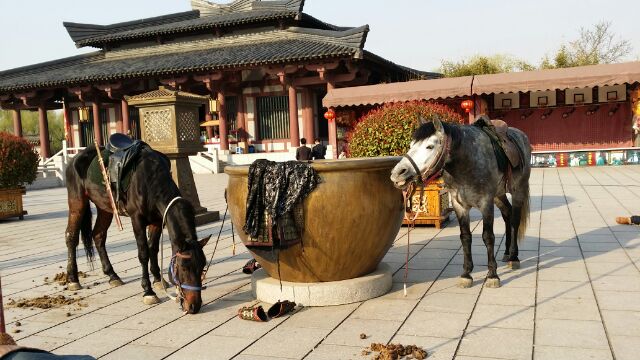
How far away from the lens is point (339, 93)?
2033cm

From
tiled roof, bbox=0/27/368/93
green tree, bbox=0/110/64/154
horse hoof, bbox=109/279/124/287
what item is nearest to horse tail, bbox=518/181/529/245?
horse hoof, bbox=109/279/124/287

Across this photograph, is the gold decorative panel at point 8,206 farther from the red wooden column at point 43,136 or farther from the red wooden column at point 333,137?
the red wooden column at point 43,136

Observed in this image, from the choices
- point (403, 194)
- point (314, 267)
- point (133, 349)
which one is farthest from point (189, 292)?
point (403, 194)

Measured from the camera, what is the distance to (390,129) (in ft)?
26.7

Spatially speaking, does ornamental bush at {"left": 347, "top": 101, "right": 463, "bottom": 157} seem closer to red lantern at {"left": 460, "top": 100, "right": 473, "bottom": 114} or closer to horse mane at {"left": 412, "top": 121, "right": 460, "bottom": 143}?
horse mane at {"left": 412, "top": 121, "right": 460, "bottom": 143}

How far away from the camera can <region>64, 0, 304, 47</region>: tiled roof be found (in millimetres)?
24578

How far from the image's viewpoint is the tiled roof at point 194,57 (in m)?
20.8

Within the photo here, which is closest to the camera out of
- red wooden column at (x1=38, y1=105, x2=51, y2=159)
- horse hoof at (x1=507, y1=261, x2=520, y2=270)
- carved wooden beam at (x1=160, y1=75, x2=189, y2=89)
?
horse hoof at (x1=507, y1=261, x2=520, y2=270)

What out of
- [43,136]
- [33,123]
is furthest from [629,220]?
[33,123]

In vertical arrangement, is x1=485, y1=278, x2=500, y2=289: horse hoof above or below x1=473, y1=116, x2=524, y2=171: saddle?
below

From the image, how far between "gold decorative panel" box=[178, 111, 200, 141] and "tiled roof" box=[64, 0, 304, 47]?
50.5 ft

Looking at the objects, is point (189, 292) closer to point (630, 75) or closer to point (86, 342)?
point (86, 342)

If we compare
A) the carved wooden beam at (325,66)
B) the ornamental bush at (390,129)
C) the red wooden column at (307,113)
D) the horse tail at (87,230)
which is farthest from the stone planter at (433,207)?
the red wooden column at (307,113)

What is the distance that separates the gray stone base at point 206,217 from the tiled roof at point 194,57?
1152 cm
